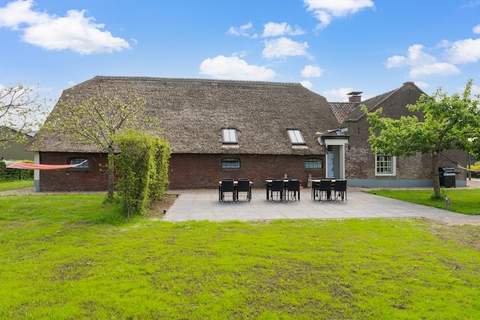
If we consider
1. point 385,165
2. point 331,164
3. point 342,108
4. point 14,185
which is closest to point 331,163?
point 331,164

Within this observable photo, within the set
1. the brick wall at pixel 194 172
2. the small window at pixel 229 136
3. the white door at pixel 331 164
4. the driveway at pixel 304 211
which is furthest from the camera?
the white door at pixel 331 164

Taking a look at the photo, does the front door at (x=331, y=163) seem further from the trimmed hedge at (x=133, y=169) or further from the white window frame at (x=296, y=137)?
the trimmed hedge at (x=133, y=169)

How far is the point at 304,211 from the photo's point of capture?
11867mm

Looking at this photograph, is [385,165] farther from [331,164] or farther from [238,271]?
[238,271]

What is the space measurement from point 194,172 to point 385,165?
11.3 m

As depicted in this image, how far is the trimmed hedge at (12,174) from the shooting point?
88.4 ft

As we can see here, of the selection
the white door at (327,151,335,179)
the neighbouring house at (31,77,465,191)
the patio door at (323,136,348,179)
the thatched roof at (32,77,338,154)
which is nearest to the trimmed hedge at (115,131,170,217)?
the neighbouring house at (31,77,465,191)

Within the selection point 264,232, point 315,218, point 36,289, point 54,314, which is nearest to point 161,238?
point 264,232

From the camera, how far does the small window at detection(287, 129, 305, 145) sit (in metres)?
21.4

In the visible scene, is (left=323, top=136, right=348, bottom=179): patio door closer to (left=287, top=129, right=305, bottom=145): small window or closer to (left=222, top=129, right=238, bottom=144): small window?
(left=287, top=129, right=305, bottom=145): small window

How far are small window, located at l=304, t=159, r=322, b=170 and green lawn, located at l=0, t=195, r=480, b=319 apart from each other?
1224 centimetres

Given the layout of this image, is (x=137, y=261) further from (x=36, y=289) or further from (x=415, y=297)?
(x=415, y=297)

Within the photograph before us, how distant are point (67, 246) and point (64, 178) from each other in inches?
544

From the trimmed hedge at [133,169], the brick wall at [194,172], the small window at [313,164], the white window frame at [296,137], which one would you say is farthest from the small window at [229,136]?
the trimmed hedge at [133,169]
